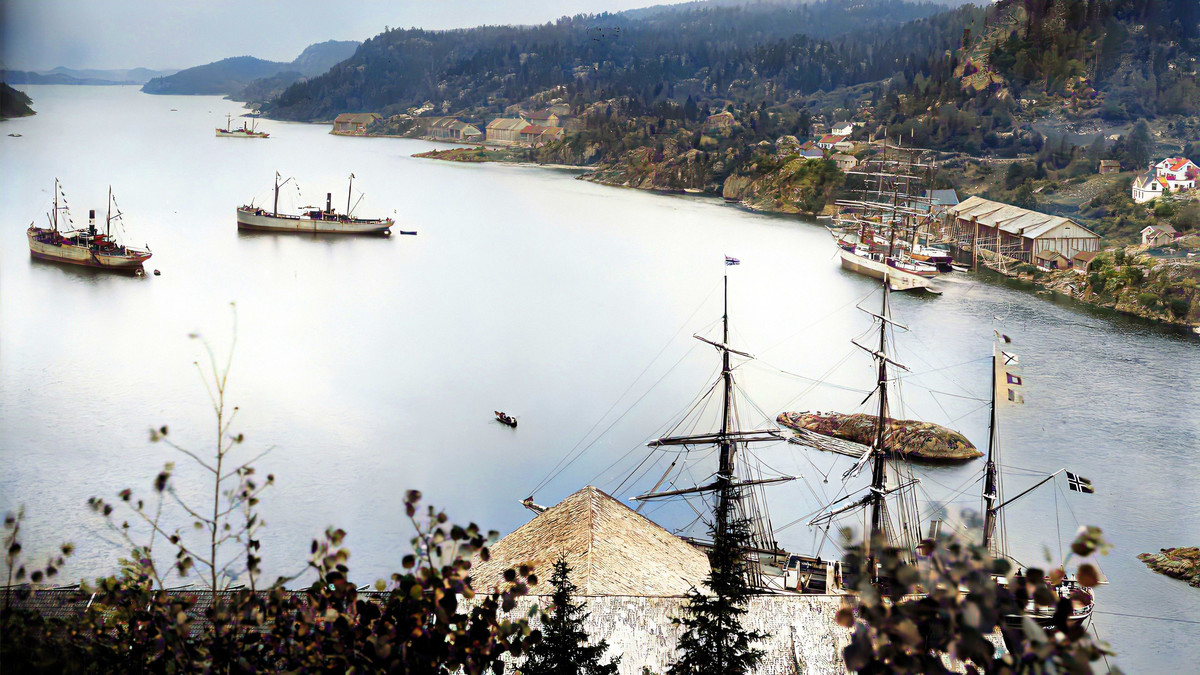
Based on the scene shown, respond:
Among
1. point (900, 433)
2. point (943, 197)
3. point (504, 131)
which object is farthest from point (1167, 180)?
point (504, 131)

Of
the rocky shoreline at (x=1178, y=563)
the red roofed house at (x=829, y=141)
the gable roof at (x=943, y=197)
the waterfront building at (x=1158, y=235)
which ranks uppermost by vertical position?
the red roofed house at (x=829, y=141)

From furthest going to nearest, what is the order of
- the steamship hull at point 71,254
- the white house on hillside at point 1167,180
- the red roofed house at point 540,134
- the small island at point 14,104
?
the red roofed house at point 540,134 < the white house on hillside at point 1167,180 < the steamship hull at point 71,254 < the small island at point 14,104

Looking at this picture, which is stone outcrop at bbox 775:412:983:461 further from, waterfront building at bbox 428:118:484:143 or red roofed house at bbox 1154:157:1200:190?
waterfront building at bbox 428:118:484:143

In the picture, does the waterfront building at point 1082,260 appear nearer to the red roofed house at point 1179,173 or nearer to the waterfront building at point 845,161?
the red roofed house at point 1179,173

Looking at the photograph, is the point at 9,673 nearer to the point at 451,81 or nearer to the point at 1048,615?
the point at 1048,615

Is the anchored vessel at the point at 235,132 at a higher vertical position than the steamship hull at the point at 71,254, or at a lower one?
higher

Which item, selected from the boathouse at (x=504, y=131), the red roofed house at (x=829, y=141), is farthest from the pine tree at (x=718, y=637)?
the boathouse at (x=504, y=131)

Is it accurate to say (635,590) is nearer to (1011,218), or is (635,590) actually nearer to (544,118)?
(1011,218)
